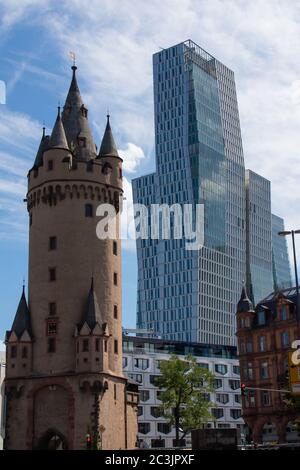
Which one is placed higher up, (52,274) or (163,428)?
(52,274)

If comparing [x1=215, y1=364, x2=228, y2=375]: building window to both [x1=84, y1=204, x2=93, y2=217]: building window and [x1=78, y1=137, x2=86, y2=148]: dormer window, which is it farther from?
[x1=78, y1=137, x2=86, y2=148]: dormer window

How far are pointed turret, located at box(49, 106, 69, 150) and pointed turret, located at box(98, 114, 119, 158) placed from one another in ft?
15.8

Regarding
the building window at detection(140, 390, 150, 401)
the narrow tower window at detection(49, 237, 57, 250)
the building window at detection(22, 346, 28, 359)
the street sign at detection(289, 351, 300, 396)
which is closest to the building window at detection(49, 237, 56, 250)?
the narrow tower window at detection(49, 237, 57, 250)

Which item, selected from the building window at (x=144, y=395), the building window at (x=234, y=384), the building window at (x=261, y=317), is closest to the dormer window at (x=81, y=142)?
the building window at (x=261, y=317)

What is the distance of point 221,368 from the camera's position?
14175 cm

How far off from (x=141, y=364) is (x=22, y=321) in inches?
2169

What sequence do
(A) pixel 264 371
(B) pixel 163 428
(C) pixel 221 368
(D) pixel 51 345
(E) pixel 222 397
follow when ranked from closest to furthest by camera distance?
(D) pixel 51 345 → (A) pixel 264 371 → (B) pixel 163 428 → (E) pixel 222 397 → (C) pixel 221 368

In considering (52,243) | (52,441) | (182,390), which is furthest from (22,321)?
(182,390)

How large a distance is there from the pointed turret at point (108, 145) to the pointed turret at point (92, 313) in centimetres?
1704

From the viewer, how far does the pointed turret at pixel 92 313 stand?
245 feet

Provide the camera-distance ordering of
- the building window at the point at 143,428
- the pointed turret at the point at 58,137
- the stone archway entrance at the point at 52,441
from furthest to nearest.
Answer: the building window at the point at 143,428 → the pointed turret at the point at 58,137 → the stone archway entrance at the point at 52,441

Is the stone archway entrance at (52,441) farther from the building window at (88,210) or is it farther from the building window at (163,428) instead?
the building window at (163,428)

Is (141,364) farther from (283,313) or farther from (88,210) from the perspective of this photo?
(88,210)
